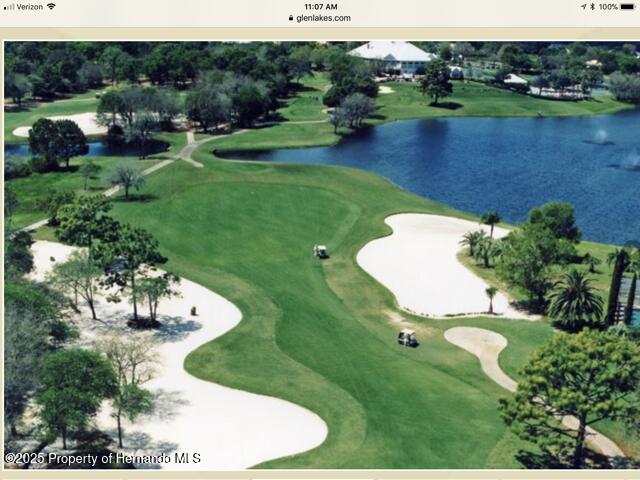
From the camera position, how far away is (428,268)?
86062 mm

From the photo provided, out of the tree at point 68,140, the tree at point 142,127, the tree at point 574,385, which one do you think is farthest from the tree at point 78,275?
the tree at point 142,127

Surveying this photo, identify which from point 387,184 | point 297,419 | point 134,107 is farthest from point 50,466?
point 134,107

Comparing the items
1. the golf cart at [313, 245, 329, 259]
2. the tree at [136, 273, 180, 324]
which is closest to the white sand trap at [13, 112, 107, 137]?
the golf cart at [313, 245, 329, 259]

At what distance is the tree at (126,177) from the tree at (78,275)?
3731 cm

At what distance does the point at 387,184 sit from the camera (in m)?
124

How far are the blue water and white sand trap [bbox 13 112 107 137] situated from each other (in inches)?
1466

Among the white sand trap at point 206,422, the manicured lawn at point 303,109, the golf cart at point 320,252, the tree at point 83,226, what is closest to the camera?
the white sand trap at point 206,422

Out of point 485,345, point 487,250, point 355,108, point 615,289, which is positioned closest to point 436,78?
point 355,108

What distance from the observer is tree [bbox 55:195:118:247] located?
77.8 metres

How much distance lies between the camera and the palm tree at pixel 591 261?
282 feet

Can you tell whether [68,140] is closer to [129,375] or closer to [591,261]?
[129,375]

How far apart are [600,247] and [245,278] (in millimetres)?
50220

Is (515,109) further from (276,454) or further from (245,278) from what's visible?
(276,454)

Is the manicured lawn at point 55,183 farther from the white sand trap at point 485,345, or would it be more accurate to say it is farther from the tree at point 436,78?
the tree at point 436,78
